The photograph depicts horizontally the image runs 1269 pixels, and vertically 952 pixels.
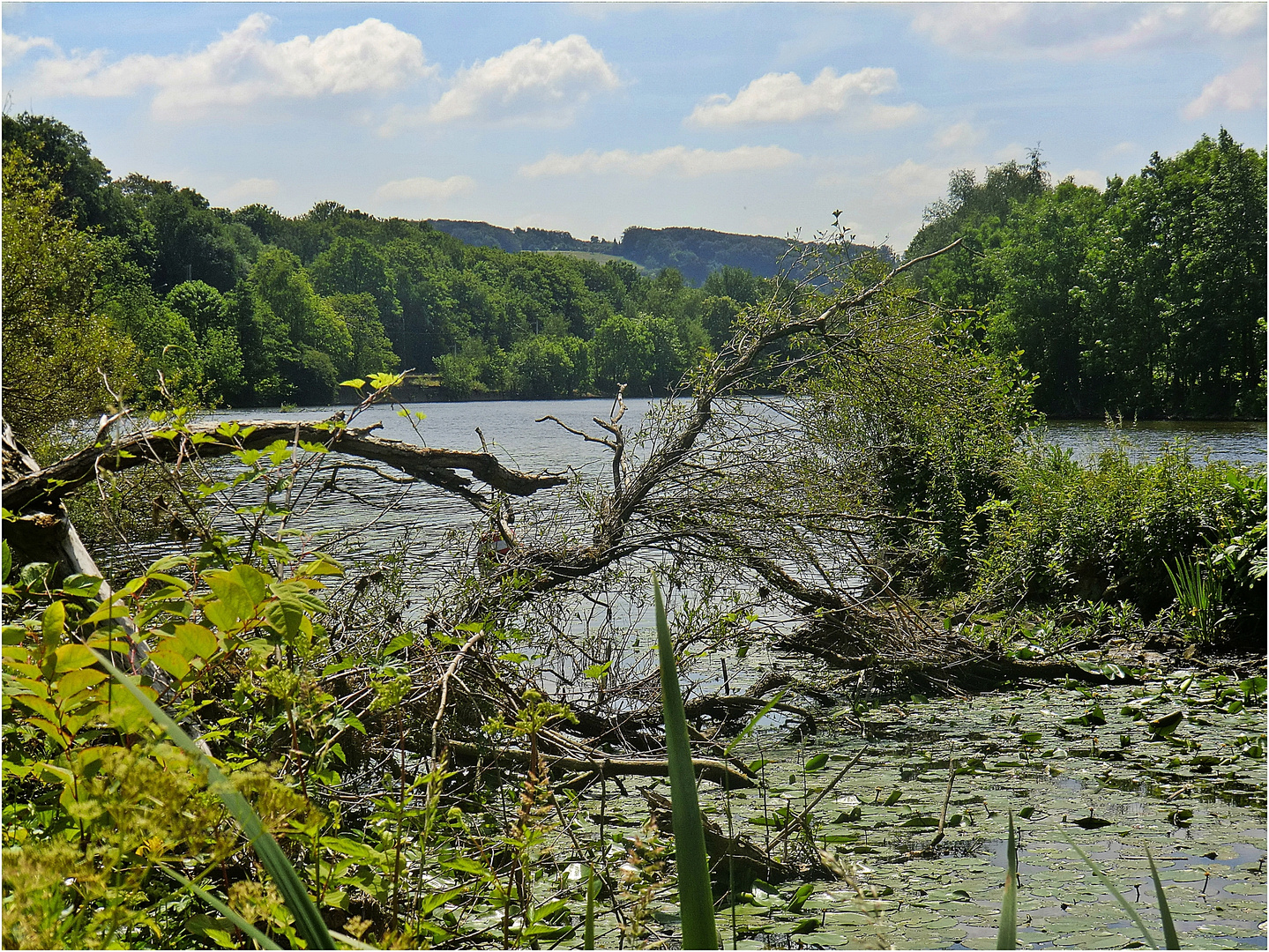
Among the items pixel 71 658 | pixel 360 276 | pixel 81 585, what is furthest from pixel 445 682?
pixel 360 276

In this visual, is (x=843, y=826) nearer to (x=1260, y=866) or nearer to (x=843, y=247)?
(x=1260, y=866)

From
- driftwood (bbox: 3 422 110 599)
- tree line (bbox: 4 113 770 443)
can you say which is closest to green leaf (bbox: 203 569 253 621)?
driftwood (bbox: 3 422 110 599)

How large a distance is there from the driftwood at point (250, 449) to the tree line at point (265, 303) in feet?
34.2

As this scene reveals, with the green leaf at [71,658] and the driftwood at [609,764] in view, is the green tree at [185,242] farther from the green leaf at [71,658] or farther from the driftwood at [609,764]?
the green leaf at [71,658]

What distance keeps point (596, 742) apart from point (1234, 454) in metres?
20.0

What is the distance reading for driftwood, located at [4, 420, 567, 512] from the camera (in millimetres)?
3326

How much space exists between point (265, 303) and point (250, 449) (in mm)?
47489

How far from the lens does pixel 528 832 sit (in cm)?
173

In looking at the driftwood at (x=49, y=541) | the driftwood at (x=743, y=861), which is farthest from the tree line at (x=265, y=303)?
the driftwood at (x=743, y=861)

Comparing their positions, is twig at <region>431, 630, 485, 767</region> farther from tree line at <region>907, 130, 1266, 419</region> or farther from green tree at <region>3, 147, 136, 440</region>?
tree line at <region>907, 130, 1266, 419</region>

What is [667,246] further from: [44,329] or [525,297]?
[44,329]

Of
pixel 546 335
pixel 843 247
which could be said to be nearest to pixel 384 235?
pixel 546 335

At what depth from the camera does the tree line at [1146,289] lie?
32156 mm

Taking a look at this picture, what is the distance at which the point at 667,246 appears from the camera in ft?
312
